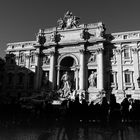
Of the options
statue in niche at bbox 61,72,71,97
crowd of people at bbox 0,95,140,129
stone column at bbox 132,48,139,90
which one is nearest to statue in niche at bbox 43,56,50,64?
statue in niche at bbox 61,72,71,97

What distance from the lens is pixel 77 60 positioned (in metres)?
34.5

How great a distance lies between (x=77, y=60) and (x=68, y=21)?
8071mm

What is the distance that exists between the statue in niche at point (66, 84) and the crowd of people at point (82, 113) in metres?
19.6

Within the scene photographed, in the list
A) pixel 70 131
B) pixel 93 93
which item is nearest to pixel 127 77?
pixel 93 93

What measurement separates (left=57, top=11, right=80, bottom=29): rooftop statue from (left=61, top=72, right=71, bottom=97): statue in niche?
9205 millimetres

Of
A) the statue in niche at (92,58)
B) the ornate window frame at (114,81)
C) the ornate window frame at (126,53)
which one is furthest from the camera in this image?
the statue in niche at (92,58)

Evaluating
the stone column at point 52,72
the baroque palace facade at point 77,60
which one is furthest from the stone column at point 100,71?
the stone column at point 52,72

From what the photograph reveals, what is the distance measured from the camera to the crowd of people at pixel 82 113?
1156 centimetres

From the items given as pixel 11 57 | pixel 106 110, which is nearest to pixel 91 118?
pixel 106 110

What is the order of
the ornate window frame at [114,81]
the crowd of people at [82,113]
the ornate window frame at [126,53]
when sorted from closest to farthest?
the crowd of people at [82,113], the ornate window frame at [114,81], the ornate window frame at [126,53]

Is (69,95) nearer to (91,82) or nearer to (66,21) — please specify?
(91,82)

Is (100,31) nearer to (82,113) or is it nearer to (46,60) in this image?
(46,60)

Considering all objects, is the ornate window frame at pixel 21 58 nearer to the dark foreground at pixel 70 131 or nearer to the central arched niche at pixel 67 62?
the central arched niche at pixel 67 62

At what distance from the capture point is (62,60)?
35.8 m
